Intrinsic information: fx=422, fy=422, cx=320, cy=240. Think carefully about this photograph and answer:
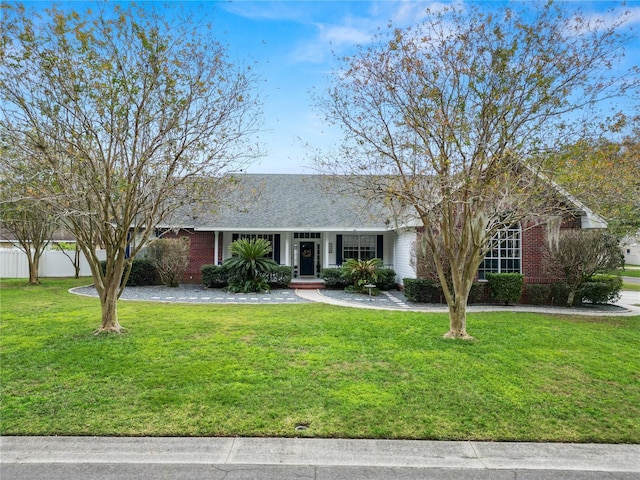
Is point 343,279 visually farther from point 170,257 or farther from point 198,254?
point 170,257

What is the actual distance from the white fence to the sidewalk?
19.3m

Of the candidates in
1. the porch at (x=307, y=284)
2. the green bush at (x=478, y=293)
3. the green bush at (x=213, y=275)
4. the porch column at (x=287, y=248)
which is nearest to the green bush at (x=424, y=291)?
the green bush at (x=478, y=293)

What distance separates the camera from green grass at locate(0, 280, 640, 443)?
437 cm

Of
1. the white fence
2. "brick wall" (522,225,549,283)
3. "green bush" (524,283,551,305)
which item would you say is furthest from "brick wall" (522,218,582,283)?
the white fence

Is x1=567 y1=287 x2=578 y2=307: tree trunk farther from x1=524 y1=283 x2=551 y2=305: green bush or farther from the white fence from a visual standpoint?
the white fence

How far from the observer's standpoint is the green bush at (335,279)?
16.6 m

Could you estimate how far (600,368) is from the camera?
248 inches

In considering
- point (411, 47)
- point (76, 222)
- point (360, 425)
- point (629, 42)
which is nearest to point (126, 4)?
point (76, 222)

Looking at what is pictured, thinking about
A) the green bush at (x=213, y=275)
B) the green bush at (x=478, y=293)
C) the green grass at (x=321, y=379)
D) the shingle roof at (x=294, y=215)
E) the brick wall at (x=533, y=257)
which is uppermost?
the shingle roof at (x=294, y=215)

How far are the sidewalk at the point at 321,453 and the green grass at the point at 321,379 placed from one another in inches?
5.9

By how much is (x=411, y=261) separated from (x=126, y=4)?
10875mm

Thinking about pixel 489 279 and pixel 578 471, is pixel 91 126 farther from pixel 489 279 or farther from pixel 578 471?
pixel 489 279

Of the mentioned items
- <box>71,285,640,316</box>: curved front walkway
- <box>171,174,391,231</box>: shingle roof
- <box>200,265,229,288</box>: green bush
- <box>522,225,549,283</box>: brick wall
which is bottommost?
<box>71,285,640,316</box>: curved front walkway

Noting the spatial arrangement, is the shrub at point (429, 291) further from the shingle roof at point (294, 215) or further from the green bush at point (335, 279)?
the green bush at point (335, 279)
